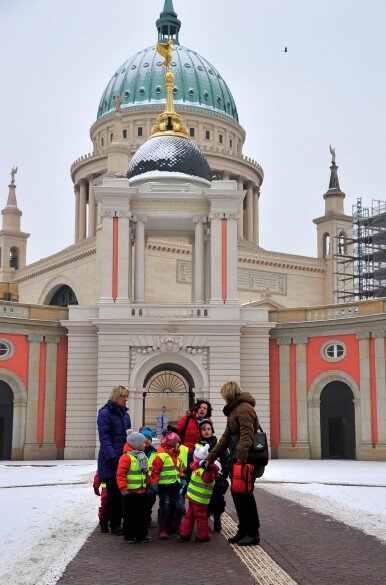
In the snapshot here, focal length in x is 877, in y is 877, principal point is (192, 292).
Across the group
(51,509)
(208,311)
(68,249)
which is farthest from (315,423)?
(68,249)

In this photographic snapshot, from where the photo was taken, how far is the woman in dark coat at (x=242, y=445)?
11.7m

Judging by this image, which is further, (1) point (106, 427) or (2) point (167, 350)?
(2) point (167, 350)

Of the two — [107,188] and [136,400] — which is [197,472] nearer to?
[136,400]

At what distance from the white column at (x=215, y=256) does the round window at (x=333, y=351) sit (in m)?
5.14

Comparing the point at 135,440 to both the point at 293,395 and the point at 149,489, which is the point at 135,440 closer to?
the point at 149,489

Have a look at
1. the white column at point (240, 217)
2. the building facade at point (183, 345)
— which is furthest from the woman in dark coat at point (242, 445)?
the white column at point (240, 217)

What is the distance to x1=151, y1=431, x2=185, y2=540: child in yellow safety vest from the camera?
12.9 meters

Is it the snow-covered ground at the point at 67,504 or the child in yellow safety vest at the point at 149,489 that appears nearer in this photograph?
the snow-covered ground at the point at 67,504

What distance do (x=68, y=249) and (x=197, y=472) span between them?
→ 208 ft

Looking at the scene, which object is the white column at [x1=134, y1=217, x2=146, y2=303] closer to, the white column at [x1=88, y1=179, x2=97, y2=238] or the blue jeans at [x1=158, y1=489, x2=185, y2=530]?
the blue jeans at [x1=158, y1=489, x2=185, y2=530]

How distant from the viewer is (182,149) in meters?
41.9

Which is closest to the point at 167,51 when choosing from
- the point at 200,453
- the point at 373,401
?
the point at 373,401

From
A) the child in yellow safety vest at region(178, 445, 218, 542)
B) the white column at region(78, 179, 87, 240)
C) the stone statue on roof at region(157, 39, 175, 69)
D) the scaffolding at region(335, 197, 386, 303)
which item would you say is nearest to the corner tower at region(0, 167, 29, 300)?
the white column at region(78, 179, 87, 240)

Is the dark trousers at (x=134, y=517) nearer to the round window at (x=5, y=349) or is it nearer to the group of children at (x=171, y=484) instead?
the group of children at (x=171, y=484)
